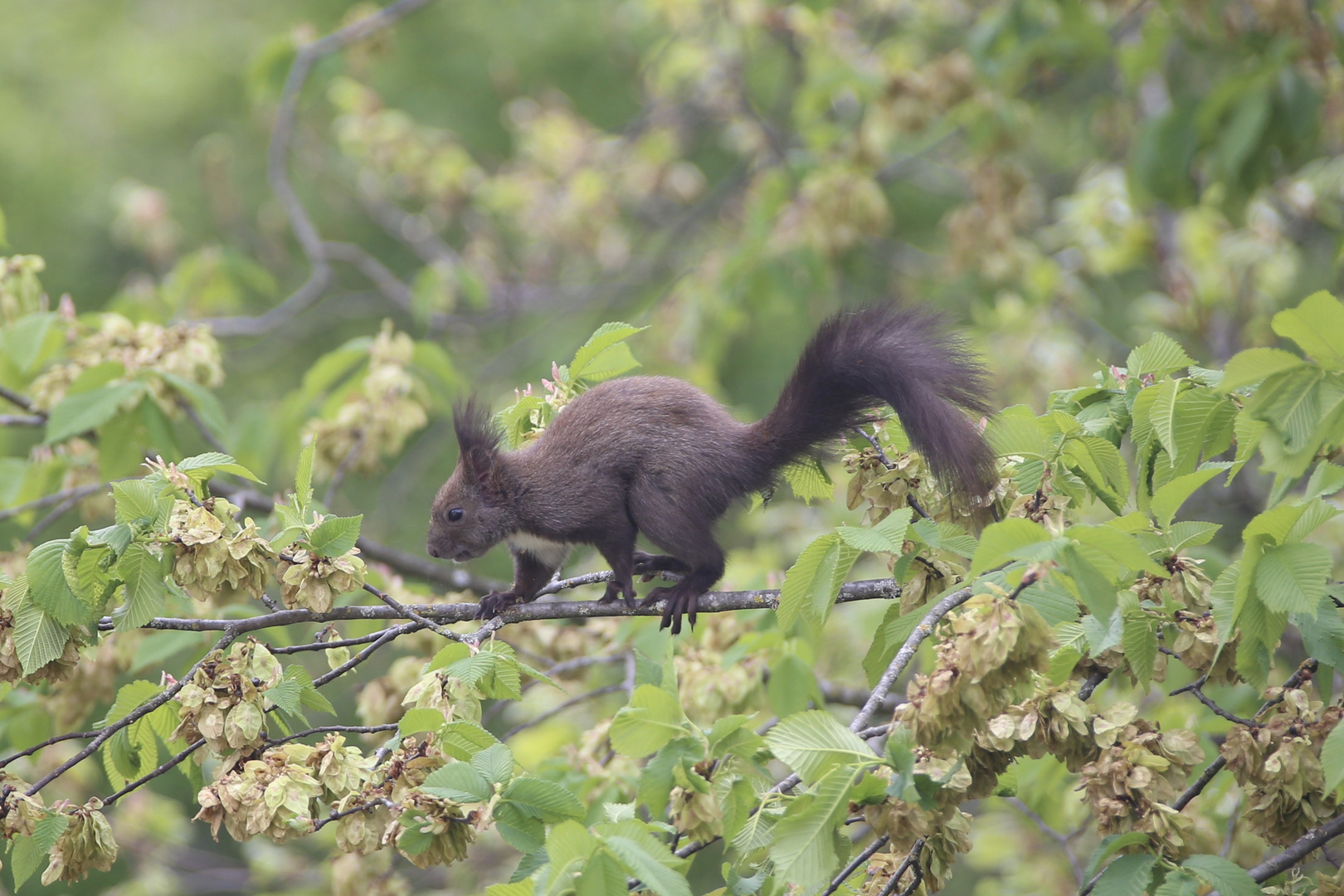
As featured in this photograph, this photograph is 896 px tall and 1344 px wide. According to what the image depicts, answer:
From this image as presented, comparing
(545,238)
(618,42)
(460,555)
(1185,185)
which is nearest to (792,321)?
(545,238)

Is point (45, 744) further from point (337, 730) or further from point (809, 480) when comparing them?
point (809, 480)

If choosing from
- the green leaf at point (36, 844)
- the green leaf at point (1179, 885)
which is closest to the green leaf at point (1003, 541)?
the green leaf at point (1179, 885)

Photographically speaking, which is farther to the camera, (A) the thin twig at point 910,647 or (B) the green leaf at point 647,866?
(A) the thin twig at point 910,647

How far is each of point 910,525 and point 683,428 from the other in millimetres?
1234

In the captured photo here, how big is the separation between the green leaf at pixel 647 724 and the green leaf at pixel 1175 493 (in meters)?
1.04

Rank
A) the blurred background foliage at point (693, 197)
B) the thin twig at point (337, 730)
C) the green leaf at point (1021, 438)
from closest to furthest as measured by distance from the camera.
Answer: the thin twig at point (337, 730), the green leaf at point (1021, 438), the blurred background foliage at point (693, 197)

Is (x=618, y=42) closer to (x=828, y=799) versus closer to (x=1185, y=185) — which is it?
(x=1185, y=185)

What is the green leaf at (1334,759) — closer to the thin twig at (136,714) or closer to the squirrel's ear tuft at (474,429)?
the thin twig at (136,714)

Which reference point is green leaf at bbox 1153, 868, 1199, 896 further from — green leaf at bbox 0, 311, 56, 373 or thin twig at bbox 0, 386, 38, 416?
thin twig at bbox 0, 386, 38, 416

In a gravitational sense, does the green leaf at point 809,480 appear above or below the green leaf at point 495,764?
below

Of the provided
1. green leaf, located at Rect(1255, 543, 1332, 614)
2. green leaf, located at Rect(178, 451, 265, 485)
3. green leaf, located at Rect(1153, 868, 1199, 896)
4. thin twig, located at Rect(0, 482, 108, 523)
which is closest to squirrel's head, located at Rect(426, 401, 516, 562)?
thin twig, located at Rect(0, 482, 108, 523)

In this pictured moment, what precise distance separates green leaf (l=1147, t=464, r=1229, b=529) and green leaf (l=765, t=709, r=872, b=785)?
68cm

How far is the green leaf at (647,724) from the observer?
91.8 inches

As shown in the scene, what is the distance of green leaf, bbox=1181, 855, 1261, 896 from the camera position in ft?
6.35
